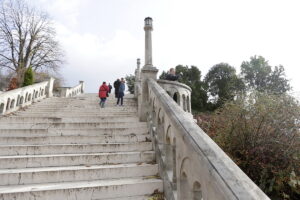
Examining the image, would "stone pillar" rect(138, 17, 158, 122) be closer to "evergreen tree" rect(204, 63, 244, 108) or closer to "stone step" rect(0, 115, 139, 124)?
"stone step" rect(0, 115, 139, 124)

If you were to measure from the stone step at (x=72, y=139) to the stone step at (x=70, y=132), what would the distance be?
0.64 feet

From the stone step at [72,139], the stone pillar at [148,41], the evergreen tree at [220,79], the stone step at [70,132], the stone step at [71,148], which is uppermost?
the evergreen tree at [220,79]

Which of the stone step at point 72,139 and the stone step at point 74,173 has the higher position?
the stone step at point 72,139

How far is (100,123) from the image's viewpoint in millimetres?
5258

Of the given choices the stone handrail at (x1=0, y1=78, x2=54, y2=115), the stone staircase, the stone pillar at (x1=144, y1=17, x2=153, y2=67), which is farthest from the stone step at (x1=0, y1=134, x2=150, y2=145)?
the stone handrail at (x1=0, y1=78, x2=54, y2=115)

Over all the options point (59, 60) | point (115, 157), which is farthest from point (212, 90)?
point (115, 157)

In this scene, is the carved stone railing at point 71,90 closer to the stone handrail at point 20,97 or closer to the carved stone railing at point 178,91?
the stone handrail at point 20,97

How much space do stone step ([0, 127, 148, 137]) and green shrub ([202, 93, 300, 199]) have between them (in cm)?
230

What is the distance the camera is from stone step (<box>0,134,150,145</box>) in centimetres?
413

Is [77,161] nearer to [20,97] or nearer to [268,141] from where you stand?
[268,141]

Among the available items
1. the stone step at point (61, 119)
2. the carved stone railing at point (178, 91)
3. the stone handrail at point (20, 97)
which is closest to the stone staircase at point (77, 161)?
the stone step at point (61, 119)

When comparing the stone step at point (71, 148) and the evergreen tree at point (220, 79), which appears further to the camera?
the evergreen tree at point (220, 79)

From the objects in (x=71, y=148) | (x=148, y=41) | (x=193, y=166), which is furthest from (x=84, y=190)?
(x=148, y=41)

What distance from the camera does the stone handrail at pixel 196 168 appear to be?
1337 millimetres
